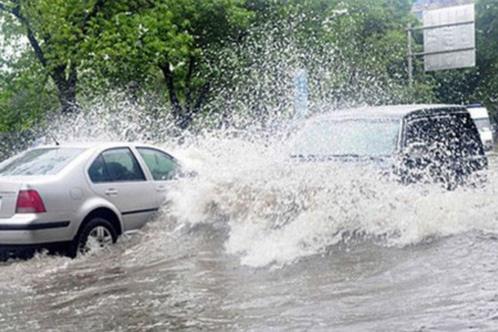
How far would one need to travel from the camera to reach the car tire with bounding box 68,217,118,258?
327 inches

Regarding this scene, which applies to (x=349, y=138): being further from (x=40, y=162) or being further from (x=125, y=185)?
(x=40, y=162)

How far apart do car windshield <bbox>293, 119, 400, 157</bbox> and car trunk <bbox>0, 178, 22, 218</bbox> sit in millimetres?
3018

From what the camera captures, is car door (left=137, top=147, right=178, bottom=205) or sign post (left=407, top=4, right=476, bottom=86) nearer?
car door (left=137, top=147, right=178, bottom=205)

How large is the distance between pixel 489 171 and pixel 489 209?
1.50 metres

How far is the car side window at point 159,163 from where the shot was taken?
955cm

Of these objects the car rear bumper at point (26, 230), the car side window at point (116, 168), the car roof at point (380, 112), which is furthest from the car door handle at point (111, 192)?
the car roof at point (380, 112)

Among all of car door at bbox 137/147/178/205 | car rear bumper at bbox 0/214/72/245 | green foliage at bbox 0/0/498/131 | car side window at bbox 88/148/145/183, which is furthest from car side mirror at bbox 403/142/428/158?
green foliage at bbox 0/0/498/131

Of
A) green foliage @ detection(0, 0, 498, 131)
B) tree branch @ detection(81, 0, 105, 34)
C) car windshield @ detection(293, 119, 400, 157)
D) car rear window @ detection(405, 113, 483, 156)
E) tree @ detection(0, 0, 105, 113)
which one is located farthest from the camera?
tree branch @ detection(81, 0, 105, 34)

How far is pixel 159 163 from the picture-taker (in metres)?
A: 9.76

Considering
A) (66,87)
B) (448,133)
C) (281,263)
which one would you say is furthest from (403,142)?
(66,87)

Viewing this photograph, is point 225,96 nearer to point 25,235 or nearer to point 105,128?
point 105,128

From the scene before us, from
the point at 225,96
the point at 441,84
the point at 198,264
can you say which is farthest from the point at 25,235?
the point at 441,84

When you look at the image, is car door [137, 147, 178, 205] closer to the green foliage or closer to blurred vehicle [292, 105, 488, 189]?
Answer: blurred vehicle [292, 105, 488, 189]

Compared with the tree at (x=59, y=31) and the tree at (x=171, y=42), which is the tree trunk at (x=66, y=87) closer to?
the tree at (x=59, y=31)
